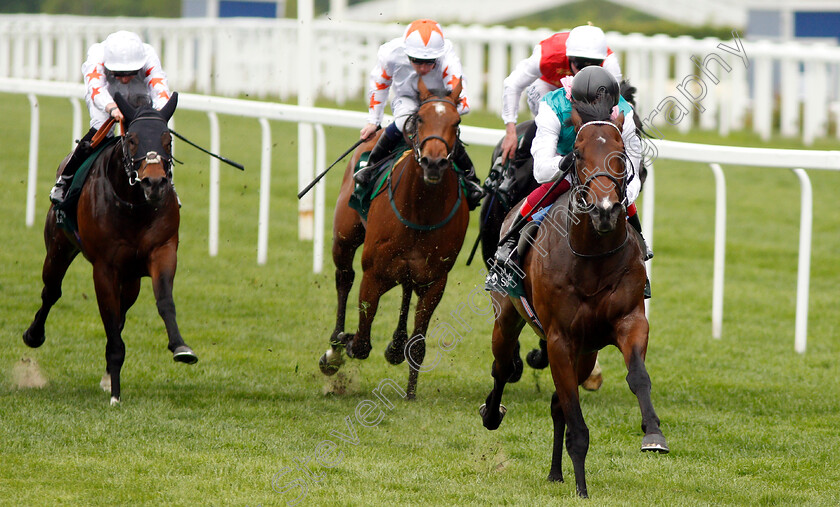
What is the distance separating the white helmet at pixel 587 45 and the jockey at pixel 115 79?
95.4 inches

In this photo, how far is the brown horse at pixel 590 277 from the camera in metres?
4.37

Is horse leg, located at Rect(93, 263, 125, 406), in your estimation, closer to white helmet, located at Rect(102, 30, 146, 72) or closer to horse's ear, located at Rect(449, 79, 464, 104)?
white helmet, located at Rect(102, 30, 146, 72)

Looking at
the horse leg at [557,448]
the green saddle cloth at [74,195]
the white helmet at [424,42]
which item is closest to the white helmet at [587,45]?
the white helmet at [424,42]

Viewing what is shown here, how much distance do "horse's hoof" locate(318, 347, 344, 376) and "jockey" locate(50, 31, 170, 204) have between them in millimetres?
1777

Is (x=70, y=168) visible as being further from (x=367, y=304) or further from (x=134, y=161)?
(x=367, y=304)

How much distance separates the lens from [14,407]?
590cm

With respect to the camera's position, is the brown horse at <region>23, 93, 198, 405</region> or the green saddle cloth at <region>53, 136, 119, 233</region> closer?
the brown horse at <region>23, 93, 198, 405</region>

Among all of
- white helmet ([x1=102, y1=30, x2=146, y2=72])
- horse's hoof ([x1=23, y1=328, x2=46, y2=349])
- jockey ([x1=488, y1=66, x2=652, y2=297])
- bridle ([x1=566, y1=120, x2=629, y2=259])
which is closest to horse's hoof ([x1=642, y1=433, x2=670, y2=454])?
bridle ([x1=566, y1=120, x2=629, y2=259])

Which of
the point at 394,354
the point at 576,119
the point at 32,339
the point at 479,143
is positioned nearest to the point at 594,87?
the point at 576,119

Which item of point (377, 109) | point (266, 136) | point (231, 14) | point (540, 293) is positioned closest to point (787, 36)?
point (231, 14)

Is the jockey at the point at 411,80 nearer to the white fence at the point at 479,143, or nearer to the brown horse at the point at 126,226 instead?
the brown horse at the point at 126,226

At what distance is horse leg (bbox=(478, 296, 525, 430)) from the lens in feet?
18.1

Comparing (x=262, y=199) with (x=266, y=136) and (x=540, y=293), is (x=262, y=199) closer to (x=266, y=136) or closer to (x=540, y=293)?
(x=266, y=136)

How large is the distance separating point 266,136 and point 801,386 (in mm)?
4694
